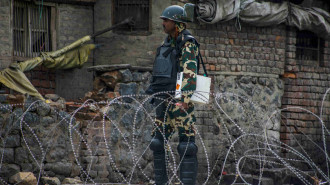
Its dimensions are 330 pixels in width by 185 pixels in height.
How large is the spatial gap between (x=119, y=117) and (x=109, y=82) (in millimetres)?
660

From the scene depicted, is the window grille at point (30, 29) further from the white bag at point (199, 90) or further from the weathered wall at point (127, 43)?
the white bag at point (199, 90)

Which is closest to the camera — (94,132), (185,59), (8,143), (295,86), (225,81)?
(185,59)

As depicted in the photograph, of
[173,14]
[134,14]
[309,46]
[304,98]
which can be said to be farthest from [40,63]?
[309,46]

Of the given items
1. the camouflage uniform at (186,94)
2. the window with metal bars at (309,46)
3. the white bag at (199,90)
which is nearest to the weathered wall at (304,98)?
the window with metal bars at (309,46)

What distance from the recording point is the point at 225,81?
10.4 m

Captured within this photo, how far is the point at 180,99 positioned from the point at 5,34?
17.8 feet

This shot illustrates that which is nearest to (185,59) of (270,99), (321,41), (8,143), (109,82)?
(8,143)

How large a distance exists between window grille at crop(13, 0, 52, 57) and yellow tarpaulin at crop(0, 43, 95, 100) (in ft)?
1.57

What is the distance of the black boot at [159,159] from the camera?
20.2ft

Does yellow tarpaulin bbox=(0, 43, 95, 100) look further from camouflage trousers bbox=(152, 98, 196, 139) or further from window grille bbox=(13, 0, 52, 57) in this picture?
camouflage trousers bbox=(152, 98, 196, 139)

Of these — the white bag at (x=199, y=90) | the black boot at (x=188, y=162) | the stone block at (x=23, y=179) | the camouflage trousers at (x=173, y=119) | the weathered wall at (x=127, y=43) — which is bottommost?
the stone block at (x=23, y=179)

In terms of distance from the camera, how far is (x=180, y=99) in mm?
6070

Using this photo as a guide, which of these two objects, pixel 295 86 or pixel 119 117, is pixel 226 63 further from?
pixel 119 117

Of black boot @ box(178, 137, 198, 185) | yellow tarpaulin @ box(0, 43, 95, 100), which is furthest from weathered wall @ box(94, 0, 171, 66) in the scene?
black boot @ box(178, 137, 198, 185)
